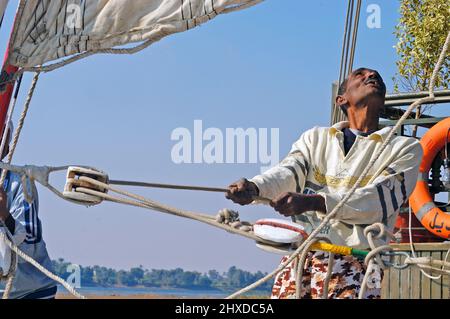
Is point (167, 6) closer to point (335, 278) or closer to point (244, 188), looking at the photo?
point (244, 188)

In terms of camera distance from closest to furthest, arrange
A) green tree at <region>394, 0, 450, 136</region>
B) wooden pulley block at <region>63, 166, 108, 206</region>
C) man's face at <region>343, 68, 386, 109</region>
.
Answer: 1. wooden pulley block at <region>63, 166, 108, 206</region>
2. man's face at <region>343, 68, 386, 109</region>
3. green tree at <region>394, 0, 450, 136</region>

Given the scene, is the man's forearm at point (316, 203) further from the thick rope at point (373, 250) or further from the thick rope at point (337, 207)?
the thick rope at point (373, 250)

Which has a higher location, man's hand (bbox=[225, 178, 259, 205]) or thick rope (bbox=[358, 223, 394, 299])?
man's hand (bbox=[225, 178, 259, 205])

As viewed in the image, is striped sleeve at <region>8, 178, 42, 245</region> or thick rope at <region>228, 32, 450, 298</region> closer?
thick rope at <region>228, 32, 450, 298</region>

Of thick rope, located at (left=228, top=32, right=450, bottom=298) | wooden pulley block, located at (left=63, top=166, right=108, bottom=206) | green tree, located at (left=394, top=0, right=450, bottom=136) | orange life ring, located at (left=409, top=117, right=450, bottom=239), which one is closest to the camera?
thick rope, located at (left=228, top=32, right=450, bottom=298)

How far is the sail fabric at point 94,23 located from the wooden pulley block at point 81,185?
0.59 metres

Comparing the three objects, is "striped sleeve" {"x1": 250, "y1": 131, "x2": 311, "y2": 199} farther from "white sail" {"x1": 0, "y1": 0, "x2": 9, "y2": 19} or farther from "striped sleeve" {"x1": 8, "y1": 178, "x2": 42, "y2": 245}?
"white sail" {"x1": 0, "y1": 0, "x2": 9, "y2": 19}

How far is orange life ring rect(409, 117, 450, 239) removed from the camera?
22.7ft

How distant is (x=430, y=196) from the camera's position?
729cm

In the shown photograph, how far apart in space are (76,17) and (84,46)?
0.15m

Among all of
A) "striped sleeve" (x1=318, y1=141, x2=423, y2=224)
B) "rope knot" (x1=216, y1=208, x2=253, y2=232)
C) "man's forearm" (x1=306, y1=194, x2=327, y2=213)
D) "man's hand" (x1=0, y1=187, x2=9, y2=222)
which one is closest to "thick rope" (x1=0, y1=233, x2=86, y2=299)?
"man's hand" (x1=0, y1=187, x2=9, y2=222)

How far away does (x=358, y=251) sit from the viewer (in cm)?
318

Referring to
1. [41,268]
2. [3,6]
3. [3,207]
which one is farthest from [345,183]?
[3,6]
